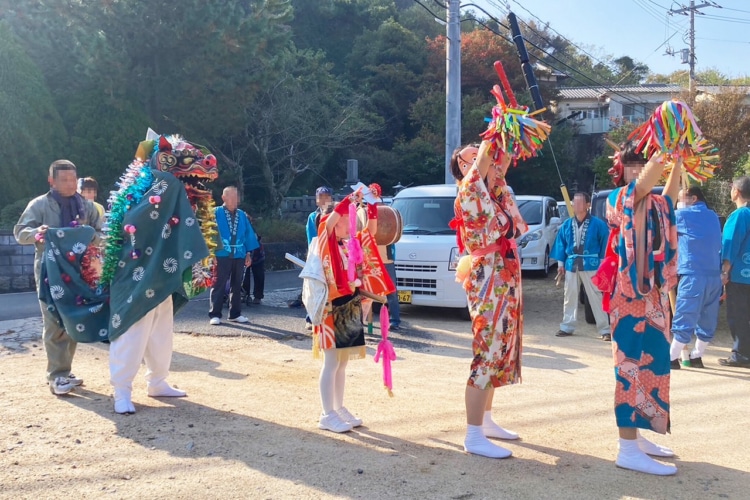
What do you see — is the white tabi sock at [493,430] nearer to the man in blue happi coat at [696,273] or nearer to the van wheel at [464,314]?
the man in blue happi coat at [696,273]

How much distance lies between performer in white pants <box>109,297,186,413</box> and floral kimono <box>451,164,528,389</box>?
250 cm

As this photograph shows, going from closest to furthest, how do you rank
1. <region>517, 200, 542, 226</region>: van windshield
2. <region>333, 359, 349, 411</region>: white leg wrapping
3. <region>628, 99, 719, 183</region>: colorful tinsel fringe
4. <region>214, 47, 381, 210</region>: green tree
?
<region>628, 99, 719, 183</region>: colorful tinsel fringe < <region>333, 359, 349, 411</region>: white leg wrapping < <region>517, 200, 542, 226</region>: van windshield < <region>214, 47, 381, 210</region>: green tree

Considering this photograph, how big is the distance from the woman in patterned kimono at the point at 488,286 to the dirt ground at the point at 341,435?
0.40m

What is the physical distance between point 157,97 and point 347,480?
48.8 ft

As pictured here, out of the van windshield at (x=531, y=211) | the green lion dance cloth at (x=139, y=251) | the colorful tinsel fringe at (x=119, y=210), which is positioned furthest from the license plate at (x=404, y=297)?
the van windshield at (x=531, y=211)

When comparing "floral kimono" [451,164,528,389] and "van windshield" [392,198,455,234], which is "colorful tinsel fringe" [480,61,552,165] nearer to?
"floral kimono" [451,164,528,389]

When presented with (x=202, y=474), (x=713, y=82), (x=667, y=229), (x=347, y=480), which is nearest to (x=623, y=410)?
(x=667, y=229)

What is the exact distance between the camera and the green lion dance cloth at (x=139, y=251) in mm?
5277

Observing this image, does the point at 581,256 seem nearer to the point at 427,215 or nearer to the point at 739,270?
the point at 739,270

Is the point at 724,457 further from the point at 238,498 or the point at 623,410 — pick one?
the point at 238,498

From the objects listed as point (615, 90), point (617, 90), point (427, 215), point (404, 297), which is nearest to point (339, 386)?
point (404, 297)

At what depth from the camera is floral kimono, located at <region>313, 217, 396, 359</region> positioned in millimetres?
4812

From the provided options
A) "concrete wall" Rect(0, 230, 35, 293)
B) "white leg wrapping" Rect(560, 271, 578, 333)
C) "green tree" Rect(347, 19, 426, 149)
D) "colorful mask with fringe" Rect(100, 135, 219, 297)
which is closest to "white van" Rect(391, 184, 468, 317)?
"white leg wrapping" Rect(560, 271, 578, 333)

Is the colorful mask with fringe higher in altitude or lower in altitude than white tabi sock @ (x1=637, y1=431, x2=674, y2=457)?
higher
